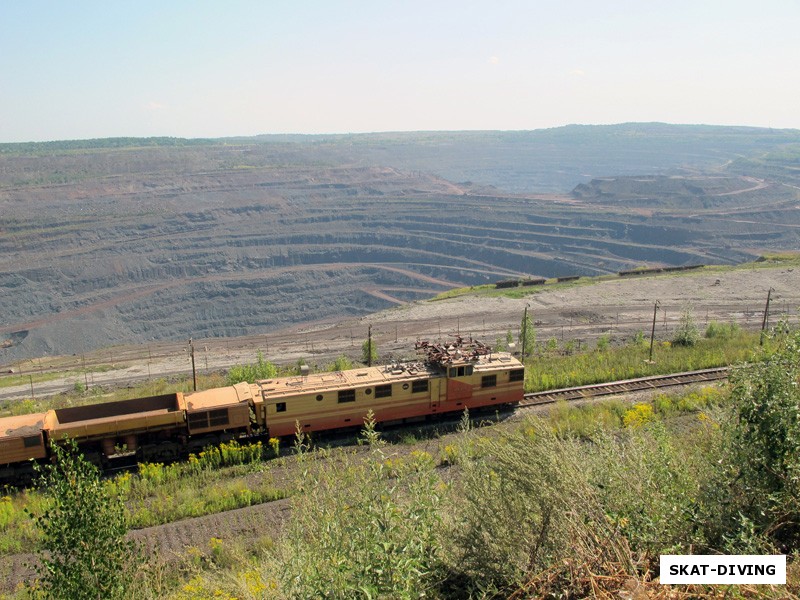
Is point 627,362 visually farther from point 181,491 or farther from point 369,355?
point 181,491

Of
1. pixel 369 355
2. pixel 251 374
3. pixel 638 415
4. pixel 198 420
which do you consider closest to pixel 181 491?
pixel 198 420

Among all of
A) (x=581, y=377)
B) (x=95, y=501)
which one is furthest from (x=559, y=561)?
(x=581, y=377)

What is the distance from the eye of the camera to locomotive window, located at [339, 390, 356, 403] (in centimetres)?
2505

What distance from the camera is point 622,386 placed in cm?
3102

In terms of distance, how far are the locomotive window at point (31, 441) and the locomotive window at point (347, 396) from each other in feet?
38.2

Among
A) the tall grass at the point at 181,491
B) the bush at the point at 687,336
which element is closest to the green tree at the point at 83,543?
the tall grass at the point at 181,491

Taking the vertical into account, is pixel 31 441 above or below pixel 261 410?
below

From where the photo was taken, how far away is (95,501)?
9.92 metres

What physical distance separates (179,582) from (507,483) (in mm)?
10425

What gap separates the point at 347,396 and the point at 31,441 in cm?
1217

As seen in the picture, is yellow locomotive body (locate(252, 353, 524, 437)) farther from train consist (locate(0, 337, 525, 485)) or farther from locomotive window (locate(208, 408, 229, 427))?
locomotive window (locate(208, 408, 229, 427))

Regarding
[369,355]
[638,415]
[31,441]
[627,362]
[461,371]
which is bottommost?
[369,355]

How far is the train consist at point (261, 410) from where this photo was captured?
22875 mm

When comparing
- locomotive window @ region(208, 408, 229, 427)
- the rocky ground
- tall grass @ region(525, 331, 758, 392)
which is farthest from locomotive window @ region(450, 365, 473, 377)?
the rocky ground
